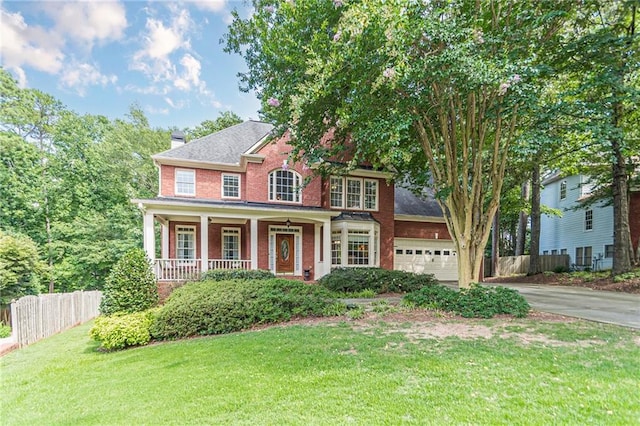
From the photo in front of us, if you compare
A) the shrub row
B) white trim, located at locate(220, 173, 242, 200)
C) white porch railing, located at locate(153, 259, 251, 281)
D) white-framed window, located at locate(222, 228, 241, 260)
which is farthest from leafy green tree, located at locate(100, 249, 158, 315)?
the shrub row

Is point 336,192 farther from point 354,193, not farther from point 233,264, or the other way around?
point 233,264

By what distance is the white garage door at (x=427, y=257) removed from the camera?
1917cm

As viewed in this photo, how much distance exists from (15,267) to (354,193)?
1642 cm

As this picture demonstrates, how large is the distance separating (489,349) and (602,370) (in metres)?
1.42

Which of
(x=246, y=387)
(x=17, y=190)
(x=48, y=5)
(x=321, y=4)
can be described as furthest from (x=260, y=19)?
(x=17, y=190)

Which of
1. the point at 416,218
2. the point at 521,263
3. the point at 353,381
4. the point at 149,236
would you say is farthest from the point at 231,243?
the point at 521,263

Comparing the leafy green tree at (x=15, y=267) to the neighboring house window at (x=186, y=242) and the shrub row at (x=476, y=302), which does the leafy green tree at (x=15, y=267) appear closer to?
the neighboring house window at (x=186, y=242)

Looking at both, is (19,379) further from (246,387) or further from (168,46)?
(168,46)

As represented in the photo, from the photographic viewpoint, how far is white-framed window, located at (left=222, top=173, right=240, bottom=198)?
16812mm

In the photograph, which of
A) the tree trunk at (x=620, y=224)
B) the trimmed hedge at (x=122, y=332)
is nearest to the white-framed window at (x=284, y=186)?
the trimmed hedge at (x=122, y=332)

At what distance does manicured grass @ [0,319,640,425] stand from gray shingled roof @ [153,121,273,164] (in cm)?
1104

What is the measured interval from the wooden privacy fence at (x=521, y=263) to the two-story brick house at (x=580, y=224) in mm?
1177

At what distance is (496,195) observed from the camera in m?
9.94

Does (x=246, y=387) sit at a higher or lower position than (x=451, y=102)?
lower
